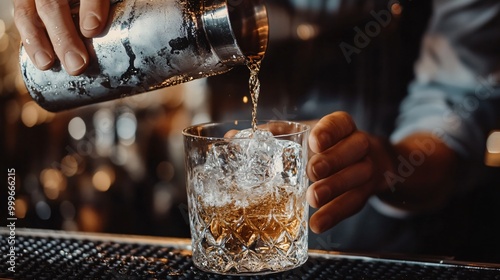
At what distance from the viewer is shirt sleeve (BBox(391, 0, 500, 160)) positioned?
6.33ft

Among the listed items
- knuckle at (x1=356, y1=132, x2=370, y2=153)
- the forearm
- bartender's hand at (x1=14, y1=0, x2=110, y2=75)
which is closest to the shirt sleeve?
the forearm

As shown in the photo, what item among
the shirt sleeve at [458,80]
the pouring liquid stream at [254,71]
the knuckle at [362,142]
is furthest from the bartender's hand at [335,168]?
the shirt sleeve at [458,80]

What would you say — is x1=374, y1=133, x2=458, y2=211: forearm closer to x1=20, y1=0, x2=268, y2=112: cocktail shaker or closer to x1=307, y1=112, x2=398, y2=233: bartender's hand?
x1=307, y1=112, x2=398, y2=233: bartender's hand

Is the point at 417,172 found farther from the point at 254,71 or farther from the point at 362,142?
the point at 254,71

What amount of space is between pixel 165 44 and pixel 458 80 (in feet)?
3.80

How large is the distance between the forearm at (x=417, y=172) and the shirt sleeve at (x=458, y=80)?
3 centimetres

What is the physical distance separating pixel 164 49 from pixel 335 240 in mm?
1189

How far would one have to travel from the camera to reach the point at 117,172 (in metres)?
2.68

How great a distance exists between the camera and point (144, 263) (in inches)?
45.5

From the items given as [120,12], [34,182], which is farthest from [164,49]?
[34,182]

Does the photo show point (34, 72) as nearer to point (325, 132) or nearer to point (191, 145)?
point (191, 145)

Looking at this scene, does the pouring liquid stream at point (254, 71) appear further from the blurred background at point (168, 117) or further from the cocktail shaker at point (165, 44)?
the blurred background at point (168, 117)

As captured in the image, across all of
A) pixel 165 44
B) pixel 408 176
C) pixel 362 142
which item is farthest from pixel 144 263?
pixel 408 176

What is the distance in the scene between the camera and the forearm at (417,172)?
202 centimetres
